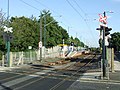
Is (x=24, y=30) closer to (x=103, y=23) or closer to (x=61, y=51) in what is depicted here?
(x=61, y=51)

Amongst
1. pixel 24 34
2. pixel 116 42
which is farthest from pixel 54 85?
pixel 116 42

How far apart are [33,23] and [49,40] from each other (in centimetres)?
1085

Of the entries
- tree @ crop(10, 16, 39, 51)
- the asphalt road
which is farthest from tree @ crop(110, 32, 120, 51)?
the asphalt road

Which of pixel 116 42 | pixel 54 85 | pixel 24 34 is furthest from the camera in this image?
pixel 116 42

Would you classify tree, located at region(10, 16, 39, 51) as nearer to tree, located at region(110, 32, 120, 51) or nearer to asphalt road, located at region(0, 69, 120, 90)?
asphalt road, located at region(0, 69, 120, 90)

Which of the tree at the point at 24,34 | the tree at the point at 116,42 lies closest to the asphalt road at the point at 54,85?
the tree at the point at 24,34

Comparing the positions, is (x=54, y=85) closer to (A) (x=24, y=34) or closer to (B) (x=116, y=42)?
(A) (x=24, y=34)

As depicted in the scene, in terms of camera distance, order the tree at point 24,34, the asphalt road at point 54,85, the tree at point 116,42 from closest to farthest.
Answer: the asphalt road at point 54,85 < the tree at point 24,34 < the tree at point 116,42

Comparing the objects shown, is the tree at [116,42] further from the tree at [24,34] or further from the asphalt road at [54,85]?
the asphalt road at [54,85]

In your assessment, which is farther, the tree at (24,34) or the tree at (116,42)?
the tree at (116,42)

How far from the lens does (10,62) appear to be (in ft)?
144

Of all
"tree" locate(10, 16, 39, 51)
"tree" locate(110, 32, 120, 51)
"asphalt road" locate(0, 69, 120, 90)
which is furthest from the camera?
"tree" locate(110, 32, 120, 51)

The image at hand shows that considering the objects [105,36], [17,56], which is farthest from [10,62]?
[105,36]

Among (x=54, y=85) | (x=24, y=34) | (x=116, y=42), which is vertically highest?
(x=116, y=42)
